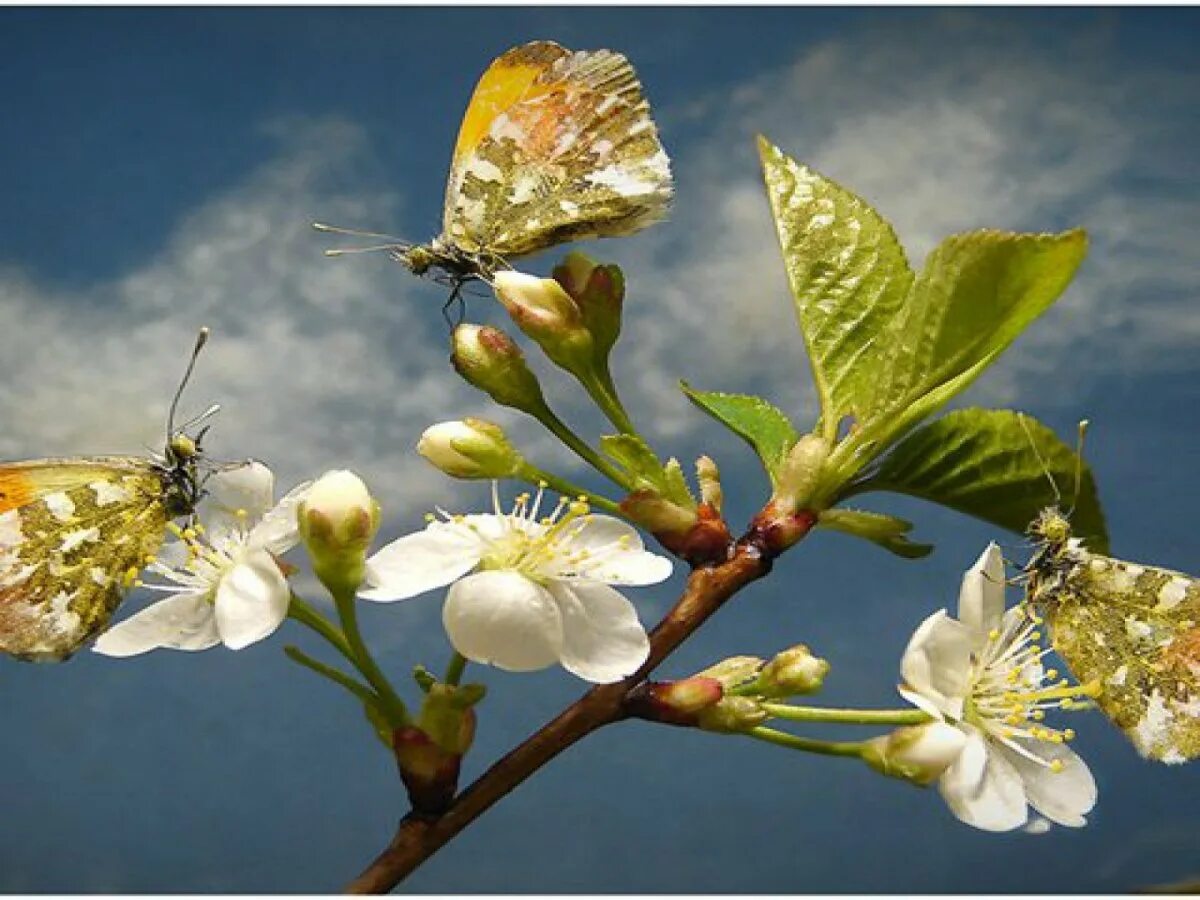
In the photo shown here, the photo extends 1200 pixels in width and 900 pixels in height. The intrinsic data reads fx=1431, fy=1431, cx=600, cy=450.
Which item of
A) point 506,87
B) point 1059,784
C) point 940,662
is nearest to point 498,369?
point 506,87

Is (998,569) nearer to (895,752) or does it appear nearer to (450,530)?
(895,752)

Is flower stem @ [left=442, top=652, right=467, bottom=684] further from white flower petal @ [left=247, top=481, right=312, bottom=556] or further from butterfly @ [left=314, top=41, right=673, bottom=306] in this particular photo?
butterfly @ [left=314, top=41, right=673, bottom=306]

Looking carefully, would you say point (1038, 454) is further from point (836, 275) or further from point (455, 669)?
point (455, 669)

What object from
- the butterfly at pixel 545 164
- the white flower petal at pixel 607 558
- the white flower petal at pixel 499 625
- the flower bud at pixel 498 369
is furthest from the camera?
the butterfly at pixel 545 164

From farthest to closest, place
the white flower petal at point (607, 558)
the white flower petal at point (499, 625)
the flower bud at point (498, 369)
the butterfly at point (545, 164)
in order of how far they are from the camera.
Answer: the butterfly at point (545, 164) → the flower bud at point (498, 369) → the white flower petal at point (607, 558) → the white flower petal at point (499, 625)

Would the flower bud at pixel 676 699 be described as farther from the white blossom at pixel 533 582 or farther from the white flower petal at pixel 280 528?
the white flower petal at pixel 280 528

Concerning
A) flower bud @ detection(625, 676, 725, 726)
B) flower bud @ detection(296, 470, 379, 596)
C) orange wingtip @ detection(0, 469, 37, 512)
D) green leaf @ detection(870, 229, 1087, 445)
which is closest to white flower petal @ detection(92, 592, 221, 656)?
flower bud @ detection(296, 470, 379, 596)

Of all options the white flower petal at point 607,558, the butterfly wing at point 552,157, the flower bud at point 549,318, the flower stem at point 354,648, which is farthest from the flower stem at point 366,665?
the butterfly wing at point 552,157
